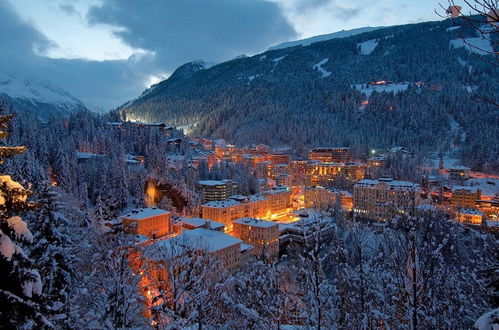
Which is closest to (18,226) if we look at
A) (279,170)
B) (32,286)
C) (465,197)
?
(32,286)

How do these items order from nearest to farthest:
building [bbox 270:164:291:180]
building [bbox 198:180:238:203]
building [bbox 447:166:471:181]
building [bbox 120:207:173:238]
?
building [bbox 120:207:173:238] → building [bbox 198:180:238:203] → building [bbox 447:166:471:181] → building [bbox 270:164:291:180]

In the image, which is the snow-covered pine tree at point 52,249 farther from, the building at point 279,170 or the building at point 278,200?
the building at point 279,170

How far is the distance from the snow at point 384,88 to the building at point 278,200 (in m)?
114

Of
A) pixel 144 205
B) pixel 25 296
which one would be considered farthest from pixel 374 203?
pixel 25 296

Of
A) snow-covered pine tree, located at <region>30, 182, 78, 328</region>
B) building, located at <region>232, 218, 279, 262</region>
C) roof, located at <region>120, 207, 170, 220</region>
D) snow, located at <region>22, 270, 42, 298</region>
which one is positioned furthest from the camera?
building, located at <region>232, 218, 279, 262</region>

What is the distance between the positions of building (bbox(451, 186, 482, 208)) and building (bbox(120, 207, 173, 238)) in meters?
50.7

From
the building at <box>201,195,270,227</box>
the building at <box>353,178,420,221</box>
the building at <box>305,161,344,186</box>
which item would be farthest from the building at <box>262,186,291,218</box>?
the building at <box>305,161,344,186</box>

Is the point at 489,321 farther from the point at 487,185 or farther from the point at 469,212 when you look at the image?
the point at 487,185

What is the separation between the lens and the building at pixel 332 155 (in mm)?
99500

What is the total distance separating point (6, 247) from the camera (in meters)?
3.89

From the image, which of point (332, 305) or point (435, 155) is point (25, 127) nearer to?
point (332, 305)

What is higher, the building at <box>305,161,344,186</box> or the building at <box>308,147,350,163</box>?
the building at <box>308,147,350,163</box>

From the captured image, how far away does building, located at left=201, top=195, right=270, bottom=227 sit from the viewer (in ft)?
153

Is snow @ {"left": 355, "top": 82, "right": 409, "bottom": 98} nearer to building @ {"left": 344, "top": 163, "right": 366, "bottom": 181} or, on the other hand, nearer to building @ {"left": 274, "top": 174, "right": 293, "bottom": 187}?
building @ {"left": 344, "top": 163, "right": 366, "bottom": 181}
